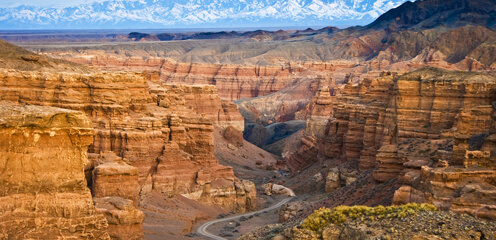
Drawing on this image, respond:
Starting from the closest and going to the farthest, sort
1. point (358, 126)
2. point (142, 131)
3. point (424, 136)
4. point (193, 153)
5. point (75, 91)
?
point (75, 91) < point (142, 131) < point (424, 136) < point (193, 153) < point (358, 126)

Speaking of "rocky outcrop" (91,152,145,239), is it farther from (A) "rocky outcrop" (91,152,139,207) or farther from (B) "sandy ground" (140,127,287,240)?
(B) "sandy ground" (140,127,287,240)

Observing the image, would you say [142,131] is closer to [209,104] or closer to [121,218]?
[121,218]

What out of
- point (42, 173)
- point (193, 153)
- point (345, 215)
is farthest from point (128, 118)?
point (345, 215)

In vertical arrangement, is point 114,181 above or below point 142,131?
above

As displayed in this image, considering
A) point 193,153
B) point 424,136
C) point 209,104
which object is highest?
point 424,136

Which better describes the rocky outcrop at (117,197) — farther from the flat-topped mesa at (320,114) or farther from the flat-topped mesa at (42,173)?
the flat-topped mesa at (320,114)

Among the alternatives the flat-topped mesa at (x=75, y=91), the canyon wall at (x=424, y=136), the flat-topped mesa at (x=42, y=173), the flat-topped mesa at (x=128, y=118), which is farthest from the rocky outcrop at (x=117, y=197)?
the canyon wall at (x=424, y=136)

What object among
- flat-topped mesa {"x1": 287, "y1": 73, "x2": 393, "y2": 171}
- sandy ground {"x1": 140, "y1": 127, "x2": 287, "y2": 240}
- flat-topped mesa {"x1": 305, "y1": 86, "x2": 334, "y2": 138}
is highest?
flat-topped mesa {"x1": 287, "y1": 73, "x2": 393, "y2": 171}

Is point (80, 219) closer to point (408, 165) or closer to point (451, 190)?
point (451, 190)

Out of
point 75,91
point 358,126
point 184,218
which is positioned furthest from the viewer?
point 358,126

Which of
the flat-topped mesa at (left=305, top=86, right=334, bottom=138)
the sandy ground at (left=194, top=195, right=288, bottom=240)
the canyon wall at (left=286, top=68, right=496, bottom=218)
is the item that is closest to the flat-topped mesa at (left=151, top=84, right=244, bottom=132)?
the flat-topped mesa at (left=305, top=86, right=334, bottom=138)
